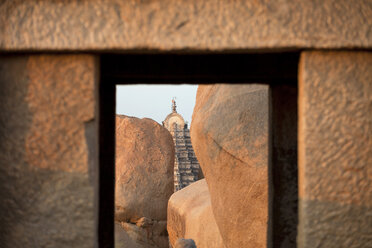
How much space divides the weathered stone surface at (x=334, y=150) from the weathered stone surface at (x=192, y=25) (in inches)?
3.7

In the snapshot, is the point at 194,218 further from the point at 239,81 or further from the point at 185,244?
the point at 239,81

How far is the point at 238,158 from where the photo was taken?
4332mm

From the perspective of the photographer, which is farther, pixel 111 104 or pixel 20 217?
pixel 111 104

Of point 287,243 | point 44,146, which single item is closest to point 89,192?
point 44,146

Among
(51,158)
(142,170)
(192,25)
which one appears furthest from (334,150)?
(142,170)

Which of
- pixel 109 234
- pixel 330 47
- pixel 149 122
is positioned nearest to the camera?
pixel 330 47

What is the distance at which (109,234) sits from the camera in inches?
89.7

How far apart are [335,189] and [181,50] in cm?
78

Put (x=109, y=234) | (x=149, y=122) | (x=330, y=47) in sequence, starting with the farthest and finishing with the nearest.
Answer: (x=149, y=122) < (x=109, y=234) < (x=330, y=47)

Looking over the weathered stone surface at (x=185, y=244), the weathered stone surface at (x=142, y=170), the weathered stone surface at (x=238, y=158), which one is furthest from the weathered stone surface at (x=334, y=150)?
the weathered stone surface at (x=142, y=170)

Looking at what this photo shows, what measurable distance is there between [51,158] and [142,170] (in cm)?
762

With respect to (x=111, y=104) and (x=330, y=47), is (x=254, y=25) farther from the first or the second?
(x=111, y=104)

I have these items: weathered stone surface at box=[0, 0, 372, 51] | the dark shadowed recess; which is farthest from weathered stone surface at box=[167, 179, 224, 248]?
weathered stone surface at box=[0, 0, 372, 51]

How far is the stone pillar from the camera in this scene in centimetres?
150
